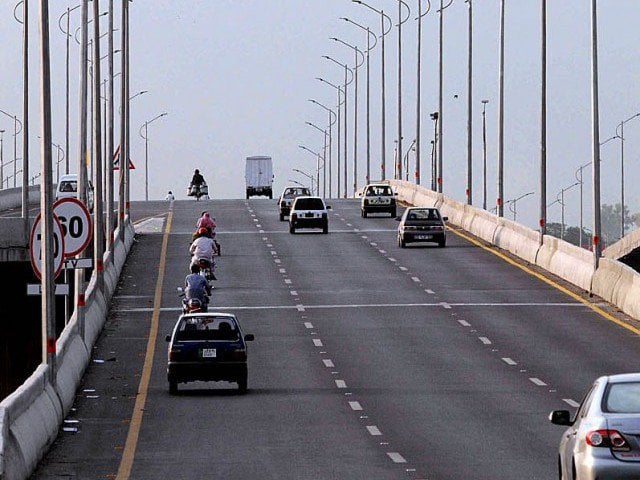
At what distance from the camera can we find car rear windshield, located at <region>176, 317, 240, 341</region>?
3284 centimetres

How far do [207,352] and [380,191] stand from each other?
58.1 m

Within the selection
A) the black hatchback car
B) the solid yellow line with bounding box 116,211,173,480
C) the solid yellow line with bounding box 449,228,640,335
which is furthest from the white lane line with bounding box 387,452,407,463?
the solid yellow line with bounding box 449,228,640,335

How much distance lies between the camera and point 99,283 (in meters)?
47.3

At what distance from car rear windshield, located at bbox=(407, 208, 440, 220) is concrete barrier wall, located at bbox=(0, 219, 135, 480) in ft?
97.7

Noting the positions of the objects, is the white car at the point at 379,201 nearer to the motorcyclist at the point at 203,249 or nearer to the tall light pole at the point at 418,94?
the tall light pole at the point at 418,94

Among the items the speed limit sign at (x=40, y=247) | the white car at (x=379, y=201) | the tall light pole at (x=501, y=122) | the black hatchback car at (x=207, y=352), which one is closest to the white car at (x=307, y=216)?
the tall light pole at (x=501, y=122)

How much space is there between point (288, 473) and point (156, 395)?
1106 centimetres

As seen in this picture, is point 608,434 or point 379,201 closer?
point 608,434

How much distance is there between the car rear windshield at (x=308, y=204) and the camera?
77.5 m

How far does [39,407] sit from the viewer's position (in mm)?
25594

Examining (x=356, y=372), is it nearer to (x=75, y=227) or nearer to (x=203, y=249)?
(x=75, y=227)

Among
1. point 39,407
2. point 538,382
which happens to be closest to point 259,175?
point 538,382

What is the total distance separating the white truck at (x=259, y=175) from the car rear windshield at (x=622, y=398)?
119965 millimetres

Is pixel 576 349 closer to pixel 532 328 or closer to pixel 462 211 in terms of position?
pixel 532 328
